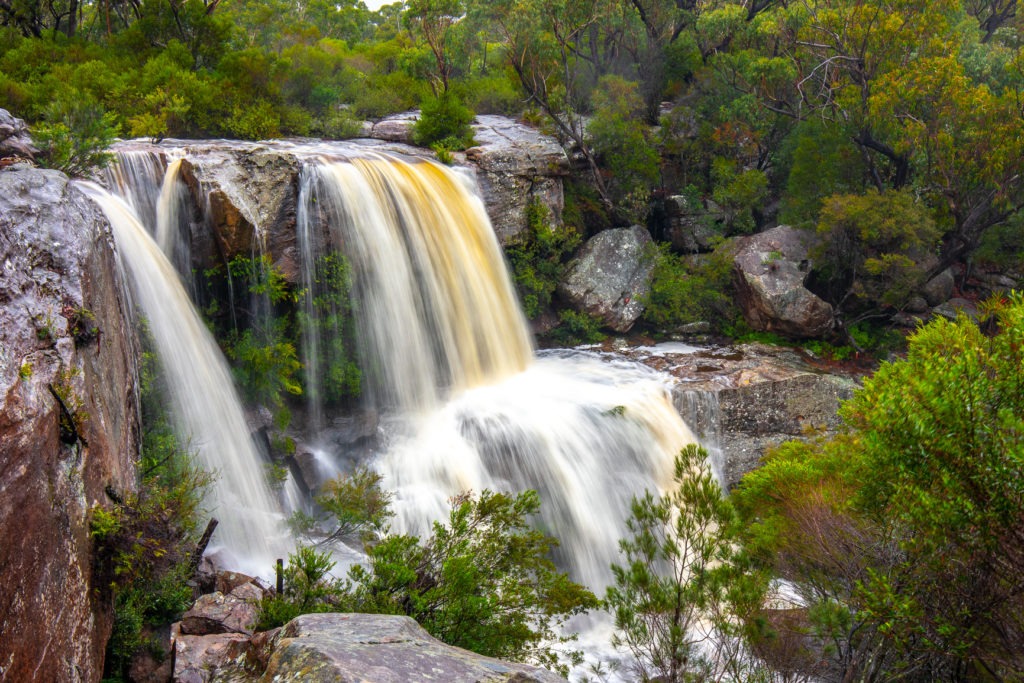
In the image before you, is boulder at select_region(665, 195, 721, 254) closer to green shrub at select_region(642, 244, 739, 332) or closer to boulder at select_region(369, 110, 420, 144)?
green shrub at select_region(642, 244, 739, 332)

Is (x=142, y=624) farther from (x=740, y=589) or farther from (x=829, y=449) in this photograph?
(x=829, y=449)

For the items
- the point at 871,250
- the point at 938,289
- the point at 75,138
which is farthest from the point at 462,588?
the point at 938,289

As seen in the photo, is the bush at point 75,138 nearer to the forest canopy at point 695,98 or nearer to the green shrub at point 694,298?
the forest canopy at point 695,98

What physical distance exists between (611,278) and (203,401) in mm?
12576

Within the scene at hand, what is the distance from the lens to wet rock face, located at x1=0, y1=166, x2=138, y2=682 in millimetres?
4797

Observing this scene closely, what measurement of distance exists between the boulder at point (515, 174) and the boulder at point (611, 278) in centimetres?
169

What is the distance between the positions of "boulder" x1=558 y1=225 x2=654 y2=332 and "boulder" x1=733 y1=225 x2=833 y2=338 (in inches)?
114

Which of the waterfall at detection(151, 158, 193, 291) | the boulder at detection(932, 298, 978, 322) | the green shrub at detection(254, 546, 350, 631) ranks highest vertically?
the waterfall at detection(151, 158, 193, 291)

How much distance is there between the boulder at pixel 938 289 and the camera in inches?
775

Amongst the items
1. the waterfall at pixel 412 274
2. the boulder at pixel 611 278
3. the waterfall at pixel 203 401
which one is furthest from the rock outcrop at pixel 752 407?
the waterfall at pixel 203 401

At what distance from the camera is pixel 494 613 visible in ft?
24.7

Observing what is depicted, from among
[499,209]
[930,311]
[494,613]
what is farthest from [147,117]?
[930,311]

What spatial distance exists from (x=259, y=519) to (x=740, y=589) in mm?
8116

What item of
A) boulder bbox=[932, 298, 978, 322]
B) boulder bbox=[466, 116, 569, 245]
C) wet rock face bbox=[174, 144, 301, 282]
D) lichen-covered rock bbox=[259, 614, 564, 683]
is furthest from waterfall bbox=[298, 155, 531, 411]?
boulder bbox=[932, 298, 978, 322]
